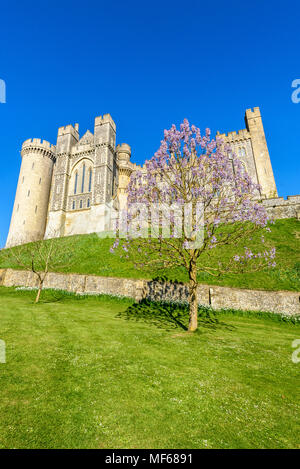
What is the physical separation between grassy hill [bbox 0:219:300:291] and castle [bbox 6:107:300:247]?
1278cm

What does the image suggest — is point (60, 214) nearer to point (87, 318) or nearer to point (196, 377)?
point (87, 318)

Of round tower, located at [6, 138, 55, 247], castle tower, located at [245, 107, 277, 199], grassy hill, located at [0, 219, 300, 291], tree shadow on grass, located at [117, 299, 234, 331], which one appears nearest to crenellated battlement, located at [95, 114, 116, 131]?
round tower, located at [6, 138, 55, 247]

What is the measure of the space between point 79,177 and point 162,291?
3992cm

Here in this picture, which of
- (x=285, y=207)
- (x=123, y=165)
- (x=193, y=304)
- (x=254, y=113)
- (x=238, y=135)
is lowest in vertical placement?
(x=193, y=304)

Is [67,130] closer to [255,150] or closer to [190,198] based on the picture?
[255,150]

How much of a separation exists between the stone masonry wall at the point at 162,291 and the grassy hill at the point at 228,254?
173 centimetres

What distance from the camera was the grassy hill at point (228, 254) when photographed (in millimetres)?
16045

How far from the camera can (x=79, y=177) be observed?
4797 centimetres

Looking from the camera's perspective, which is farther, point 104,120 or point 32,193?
point 32,193

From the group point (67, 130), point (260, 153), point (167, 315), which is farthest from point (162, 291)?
point (67, 130)

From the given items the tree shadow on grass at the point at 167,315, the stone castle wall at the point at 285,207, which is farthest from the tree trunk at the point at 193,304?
the stone castle wall at the point at 285,207

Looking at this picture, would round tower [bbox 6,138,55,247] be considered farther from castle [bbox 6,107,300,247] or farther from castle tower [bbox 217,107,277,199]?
castle tower [bbox 217,107,277,199]

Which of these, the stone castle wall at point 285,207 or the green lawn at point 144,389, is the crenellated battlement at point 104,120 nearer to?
the stone castle wall at point 285,207

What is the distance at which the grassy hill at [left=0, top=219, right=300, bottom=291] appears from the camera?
16.0m
